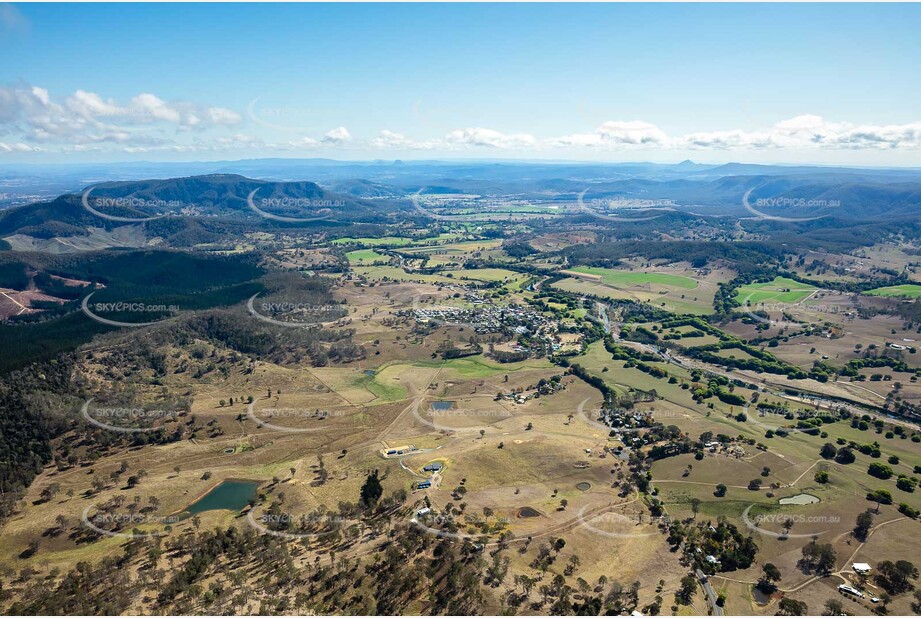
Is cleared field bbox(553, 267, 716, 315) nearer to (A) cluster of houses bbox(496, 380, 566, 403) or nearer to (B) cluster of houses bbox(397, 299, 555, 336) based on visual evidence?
(B) cluster of houses bbox(397, 299, 555, 336)

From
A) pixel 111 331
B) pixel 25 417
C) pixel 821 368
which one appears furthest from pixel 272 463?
pixel 821 368

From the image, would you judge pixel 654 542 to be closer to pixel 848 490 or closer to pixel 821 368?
pixel 848 490

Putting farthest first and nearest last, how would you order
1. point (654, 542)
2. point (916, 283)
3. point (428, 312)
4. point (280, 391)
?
1. point (916, 283)
2. point (428, 312)
3. point (280, 391)
4. point (654, 542)

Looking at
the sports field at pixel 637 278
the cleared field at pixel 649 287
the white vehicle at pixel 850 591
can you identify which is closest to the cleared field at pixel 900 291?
the cleared field at pixel 649 287

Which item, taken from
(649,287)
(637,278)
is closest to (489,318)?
(649,287)

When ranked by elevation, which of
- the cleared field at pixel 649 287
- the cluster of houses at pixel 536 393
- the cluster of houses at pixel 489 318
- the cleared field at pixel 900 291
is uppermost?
the cleared field at pixel 900 291

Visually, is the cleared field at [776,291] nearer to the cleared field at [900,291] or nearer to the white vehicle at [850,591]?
the cleared field at [900,291]
